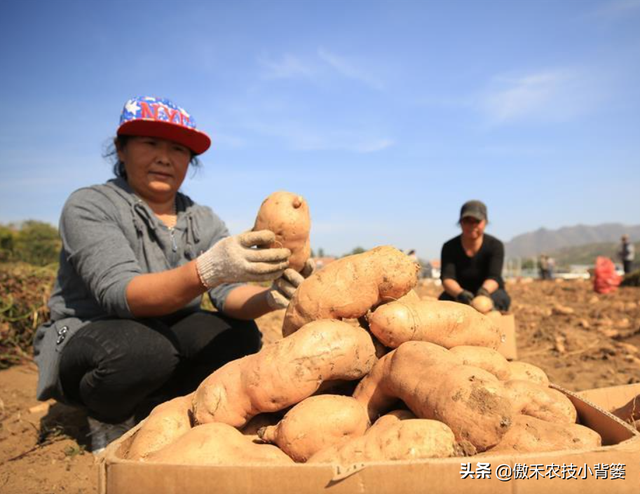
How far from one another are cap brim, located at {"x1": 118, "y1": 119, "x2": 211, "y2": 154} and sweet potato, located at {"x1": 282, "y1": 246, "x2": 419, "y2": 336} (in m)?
1.47

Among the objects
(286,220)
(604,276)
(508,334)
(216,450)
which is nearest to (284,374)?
(216,450)

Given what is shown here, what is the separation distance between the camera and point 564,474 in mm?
1237

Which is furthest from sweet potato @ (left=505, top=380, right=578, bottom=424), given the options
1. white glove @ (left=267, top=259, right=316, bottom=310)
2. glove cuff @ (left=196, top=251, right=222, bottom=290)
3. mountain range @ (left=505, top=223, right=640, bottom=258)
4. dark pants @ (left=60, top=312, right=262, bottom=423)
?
mountain range @ (left=505, top=223, right=640, bottom=258)

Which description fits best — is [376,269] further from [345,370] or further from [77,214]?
[77,214]

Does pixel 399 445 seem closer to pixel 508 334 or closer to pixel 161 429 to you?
pixel 161 429

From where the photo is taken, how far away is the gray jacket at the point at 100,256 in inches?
102

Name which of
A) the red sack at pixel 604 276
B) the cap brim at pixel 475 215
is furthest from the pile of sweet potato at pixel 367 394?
the red sack at pixel 604 276

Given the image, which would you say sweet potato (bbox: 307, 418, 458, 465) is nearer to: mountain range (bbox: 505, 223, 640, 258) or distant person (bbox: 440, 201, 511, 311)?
distant person (bbox: 440, 201, 511, 311)

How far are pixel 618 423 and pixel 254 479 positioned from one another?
47.5 inches

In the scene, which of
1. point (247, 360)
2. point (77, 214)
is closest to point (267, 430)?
point (247, 360)

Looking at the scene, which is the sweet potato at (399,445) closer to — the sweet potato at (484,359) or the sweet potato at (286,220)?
the sweet potato at (484,359)

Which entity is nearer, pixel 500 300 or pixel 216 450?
pixel 216 450

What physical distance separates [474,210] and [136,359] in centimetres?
392

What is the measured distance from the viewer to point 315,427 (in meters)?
1.60
